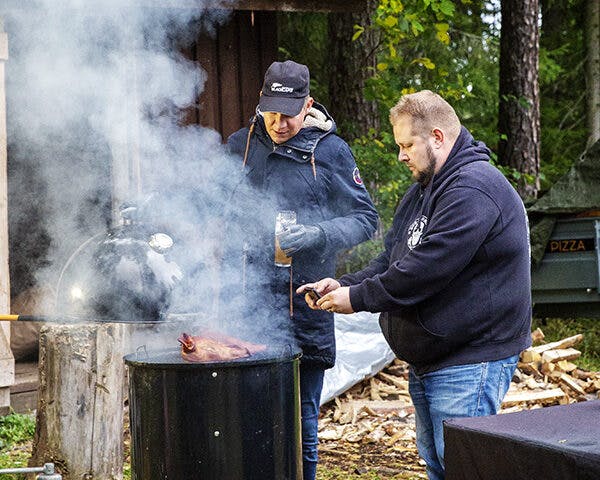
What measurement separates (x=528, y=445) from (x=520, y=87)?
9823mm

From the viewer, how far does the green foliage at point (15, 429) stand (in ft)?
21.0

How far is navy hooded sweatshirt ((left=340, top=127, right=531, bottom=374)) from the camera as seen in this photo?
129 inches

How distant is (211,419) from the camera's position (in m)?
3.43

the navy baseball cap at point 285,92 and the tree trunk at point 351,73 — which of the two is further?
the tree trunk at point 351,73

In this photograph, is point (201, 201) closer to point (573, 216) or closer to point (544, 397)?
point (544, 397)

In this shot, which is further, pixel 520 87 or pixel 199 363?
pixel 520 87

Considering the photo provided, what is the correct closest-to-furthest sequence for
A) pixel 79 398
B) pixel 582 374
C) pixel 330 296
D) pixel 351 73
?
pixel 330 296
pixel 79 398
pixel 582 374
pixel 351 73

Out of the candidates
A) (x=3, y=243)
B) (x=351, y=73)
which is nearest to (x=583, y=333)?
(x=351, y=73)

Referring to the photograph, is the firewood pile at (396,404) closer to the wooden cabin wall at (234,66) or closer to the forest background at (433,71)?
the forest background at (433,71)

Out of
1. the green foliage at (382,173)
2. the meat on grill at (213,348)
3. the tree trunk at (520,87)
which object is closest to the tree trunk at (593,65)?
the tree trunk at (520,87)

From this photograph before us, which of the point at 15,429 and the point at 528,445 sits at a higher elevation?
the point at 528,445

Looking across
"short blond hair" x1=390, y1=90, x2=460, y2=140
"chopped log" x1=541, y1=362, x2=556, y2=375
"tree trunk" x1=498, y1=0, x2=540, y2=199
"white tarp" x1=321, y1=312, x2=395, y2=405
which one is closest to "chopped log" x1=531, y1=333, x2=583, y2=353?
"chopped log" x1=541, y1=362, x2=556, y2=375

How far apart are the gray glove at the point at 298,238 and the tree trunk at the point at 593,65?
41.1 feet

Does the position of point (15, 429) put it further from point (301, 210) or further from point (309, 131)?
point (309, 131)
